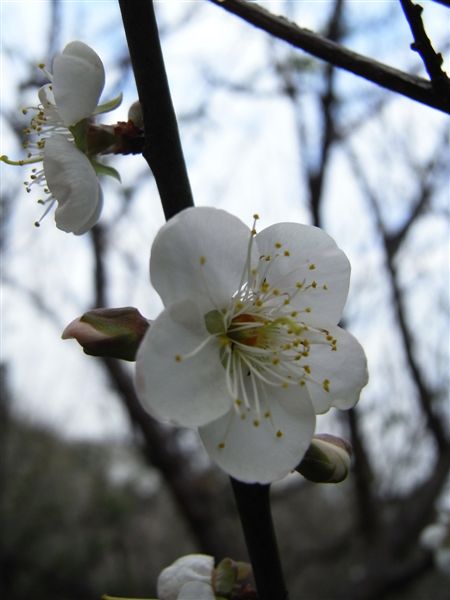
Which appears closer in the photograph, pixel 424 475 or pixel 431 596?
pixel 424 475

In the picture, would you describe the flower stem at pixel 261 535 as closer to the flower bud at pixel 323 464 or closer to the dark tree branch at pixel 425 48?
the flower bud at pixel 323 464

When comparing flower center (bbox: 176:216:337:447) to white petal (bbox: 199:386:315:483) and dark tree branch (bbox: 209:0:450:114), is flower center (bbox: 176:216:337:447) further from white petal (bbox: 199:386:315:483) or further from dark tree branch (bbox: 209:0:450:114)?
dark tree branch (bbox: 209:0:450:114)

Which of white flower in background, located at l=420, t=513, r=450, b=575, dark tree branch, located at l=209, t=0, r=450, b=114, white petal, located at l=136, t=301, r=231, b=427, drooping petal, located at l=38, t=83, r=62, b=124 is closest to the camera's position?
white petal, located at l=136, t=301, r=231, b=427

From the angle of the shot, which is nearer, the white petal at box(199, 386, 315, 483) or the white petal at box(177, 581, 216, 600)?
the white petal at box(199, 386, 315, 483)

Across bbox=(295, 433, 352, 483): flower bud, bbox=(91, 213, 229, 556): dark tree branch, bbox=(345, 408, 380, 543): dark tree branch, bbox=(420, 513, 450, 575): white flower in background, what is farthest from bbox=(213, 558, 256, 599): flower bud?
bbox=(345, 408, 380, 543): dark tree branch

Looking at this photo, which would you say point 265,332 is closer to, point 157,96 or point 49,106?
point 157,96

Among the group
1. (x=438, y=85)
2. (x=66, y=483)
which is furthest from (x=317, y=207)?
(x=66, y=483)

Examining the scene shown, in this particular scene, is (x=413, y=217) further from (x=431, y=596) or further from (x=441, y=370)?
(x=431, y=596)
